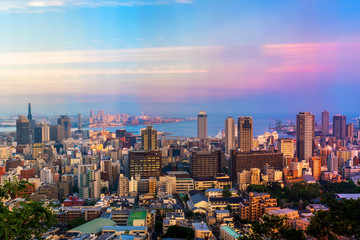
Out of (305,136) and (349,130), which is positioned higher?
(305,136)

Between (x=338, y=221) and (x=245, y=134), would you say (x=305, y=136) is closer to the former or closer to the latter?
(x=245, y=134)

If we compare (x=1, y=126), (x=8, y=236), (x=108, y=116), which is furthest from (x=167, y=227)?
(x=108, y=116)

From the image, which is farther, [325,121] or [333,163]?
[325,121]

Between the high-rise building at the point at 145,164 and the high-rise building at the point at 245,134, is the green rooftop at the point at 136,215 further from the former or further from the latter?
the high-rise building at the point at 245,134

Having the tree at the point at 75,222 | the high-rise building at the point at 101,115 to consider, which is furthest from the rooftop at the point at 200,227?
the high-rise building at the point at 101,115

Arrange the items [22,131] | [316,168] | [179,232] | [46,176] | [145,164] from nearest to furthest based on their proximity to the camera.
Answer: [179,232] < [46,176] < [145,164] < [316,168] < [22,131]

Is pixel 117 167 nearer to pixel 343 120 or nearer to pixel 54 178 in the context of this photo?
pixel 54 178

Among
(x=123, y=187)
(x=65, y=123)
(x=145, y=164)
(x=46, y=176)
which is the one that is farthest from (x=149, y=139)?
(x=65, y=123)
